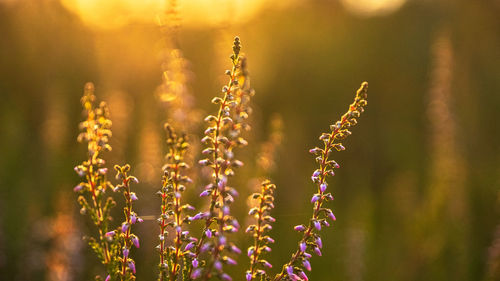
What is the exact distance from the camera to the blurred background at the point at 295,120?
5453 mm

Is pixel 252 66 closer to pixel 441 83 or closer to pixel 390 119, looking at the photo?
pixel 390 119

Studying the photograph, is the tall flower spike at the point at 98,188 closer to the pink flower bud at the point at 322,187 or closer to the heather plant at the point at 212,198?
the heather plant at the point at 212,198

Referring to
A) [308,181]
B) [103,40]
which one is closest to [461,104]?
[308,181]

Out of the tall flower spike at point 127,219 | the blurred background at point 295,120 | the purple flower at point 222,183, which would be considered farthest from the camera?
the blurred background at point 295,120

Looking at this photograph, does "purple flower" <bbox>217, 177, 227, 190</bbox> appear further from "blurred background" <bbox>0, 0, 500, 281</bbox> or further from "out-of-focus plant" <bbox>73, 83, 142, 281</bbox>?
"blurred background" <bbox>0, 0, 500, 281</bbox>

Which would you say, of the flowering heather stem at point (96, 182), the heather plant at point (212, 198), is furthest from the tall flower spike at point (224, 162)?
the flowering heather stem at point (96, 182)

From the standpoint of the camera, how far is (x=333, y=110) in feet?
41.9

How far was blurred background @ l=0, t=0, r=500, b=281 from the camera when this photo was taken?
545 cm

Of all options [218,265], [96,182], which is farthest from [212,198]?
[96,182]

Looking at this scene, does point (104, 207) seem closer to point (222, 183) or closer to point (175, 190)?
point (175, 190)

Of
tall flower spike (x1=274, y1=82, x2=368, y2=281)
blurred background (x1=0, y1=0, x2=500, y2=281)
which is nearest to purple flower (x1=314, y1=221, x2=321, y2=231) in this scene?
tall flower spike (x1=274, y1=82, x2=368, y2=281)

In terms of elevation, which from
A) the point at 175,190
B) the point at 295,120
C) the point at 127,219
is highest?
the point at 295,120

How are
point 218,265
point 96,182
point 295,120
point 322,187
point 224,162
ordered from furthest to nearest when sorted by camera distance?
point 295,120
point 96,182
point 322,187
point 224,162
point 218,265

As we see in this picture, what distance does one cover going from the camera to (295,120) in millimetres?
9250
